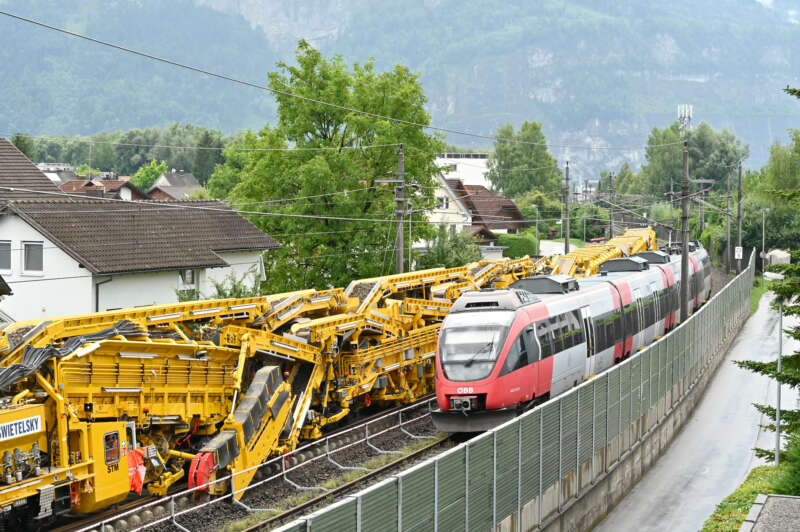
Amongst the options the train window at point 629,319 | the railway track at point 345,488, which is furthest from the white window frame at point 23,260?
the train window at point 629,319

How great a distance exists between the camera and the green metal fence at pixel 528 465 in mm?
13141

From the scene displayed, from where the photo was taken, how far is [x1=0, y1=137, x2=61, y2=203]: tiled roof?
41688 mm

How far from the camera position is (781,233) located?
8931 cm

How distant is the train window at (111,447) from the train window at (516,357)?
8953 mm

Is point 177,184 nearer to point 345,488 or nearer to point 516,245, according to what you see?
point 516,245

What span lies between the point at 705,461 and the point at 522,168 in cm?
11976

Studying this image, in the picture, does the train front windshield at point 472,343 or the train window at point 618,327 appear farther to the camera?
the train window at point 618,327

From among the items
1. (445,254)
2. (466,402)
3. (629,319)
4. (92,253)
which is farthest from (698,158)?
(466,402)

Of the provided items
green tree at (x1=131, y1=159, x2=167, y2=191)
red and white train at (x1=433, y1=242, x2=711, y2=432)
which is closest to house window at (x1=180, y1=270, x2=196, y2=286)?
red and white train at (x1=433, y1=242, x2=711, y2=432)

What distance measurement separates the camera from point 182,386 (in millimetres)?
19172

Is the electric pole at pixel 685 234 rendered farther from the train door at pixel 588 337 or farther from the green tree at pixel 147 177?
the green tree at pixel 147 177

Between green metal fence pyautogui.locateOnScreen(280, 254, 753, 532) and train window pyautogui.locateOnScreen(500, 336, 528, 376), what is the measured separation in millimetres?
1848

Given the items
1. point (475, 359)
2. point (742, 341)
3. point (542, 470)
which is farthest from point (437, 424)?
point (742, 341)

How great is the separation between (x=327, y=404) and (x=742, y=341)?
35.1 metres
